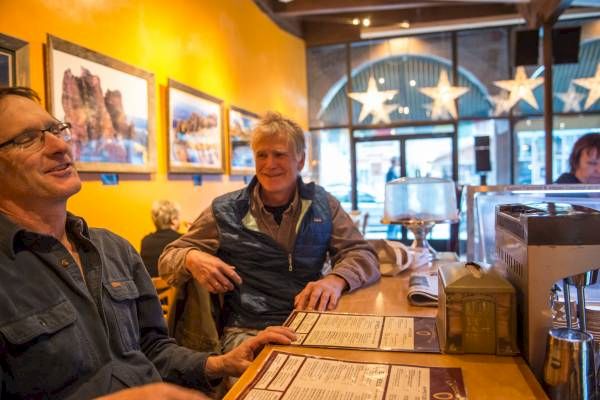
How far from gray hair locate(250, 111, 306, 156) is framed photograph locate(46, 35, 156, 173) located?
1.40 meters

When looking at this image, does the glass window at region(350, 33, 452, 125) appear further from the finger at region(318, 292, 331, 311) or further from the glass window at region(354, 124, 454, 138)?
the finger at region(318, 292, 331, 311)

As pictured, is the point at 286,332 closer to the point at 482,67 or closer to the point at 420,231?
the point at 420,231

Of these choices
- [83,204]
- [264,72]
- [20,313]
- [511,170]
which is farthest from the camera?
[511,170]

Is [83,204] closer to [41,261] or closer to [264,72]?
[41,261]

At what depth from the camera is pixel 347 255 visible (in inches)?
73.9

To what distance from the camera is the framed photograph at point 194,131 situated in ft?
14.1

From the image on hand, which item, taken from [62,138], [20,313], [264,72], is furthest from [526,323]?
[264,72]

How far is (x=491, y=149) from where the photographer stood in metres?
7.91

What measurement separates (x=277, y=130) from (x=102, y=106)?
1869mm

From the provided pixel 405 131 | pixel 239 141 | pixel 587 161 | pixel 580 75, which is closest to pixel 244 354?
pixel 587 161

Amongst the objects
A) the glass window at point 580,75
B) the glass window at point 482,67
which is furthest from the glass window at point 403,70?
the glass window at point 580,75

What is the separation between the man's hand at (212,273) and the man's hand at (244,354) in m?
0.36

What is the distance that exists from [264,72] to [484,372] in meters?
6.35

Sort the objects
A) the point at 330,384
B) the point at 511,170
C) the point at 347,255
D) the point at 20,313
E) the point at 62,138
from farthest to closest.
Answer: the point at 511,170, the point at 347,255, the point at 62,138, the point at 20,313, the point at 330,384
